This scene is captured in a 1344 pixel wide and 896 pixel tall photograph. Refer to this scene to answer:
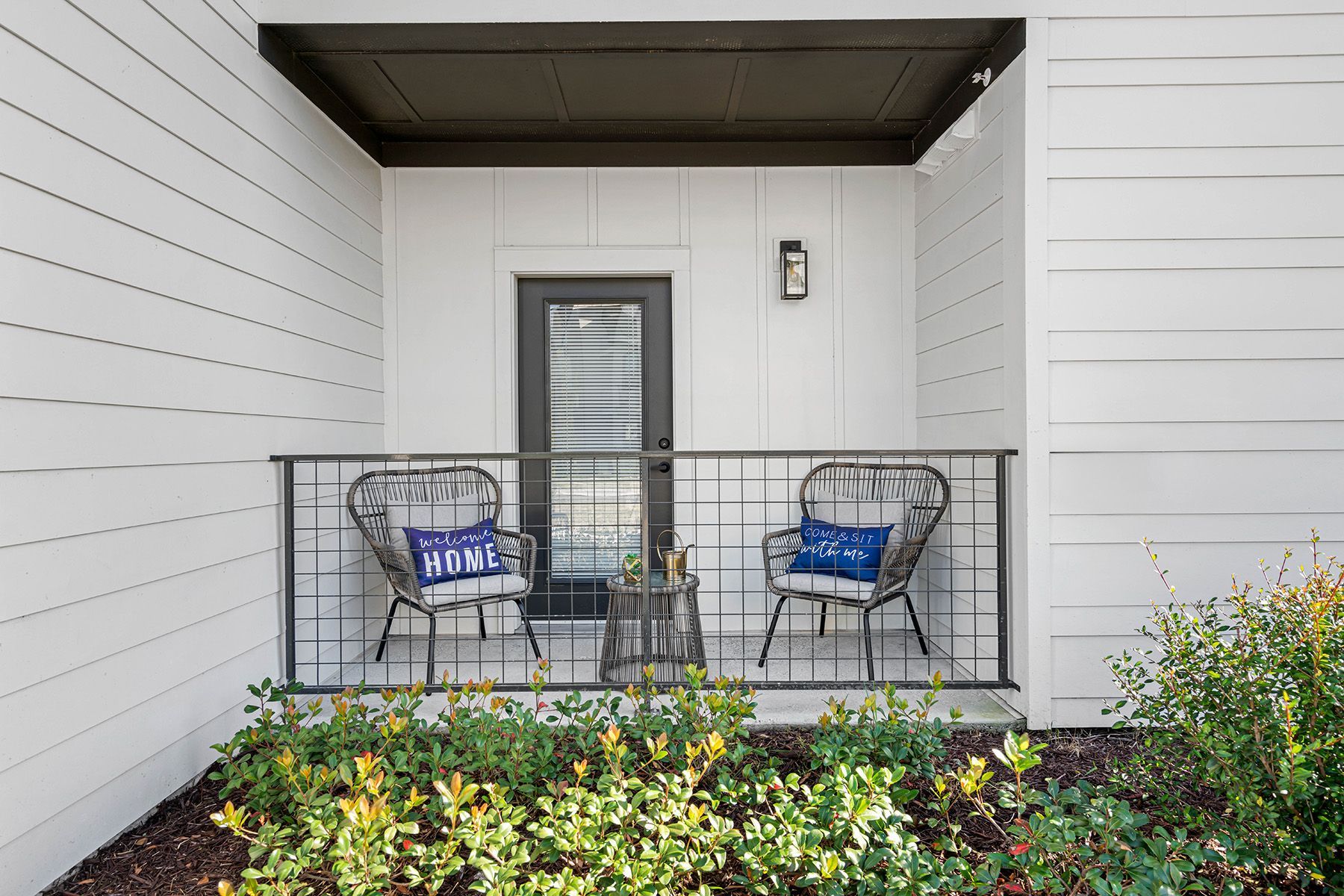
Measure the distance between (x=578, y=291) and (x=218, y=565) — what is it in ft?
7.14

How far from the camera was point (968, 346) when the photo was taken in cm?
320

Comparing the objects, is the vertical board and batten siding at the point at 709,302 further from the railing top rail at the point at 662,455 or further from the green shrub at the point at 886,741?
the green shrub at the point at 886,741

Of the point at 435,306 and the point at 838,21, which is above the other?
the point at 838,21

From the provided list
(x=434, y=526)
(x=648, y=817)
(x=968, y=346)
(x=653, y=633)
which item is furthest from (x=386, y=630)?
(x=968, y=346)

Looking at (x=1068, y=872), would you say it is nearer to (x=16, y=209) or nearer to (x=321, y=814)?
(x=321, y=814)

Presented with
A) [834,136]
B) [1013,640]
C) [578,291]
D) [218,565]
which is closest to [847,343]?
[834,136]

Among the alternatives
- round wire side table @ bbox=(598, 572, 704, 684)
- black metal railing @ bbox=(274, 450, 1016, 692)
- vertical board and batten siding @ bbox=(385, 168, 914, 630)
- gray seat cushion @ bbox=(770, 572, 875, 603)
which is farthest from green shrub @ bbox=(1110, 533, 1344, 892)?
vertical board and batten siding @ bbox=(385, 168, 914, 630)

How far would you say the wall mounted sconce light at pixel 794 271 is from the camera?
3883 mm

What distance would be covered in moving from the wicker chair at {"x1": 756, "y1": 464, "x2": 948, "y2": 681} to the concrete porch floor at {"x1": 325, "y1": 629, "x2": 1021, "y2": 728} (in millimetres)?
95

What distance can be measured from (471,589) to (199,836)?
49.1 inches

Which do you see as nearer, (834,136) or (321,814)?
(321,814)

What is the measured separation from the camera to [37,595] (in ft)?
5.67

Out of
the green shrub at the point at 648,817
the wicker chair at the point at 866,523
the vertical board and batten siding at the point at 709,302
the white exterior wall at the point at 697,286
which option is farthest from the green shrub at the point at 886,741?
the white exterior wall at the point at 697,286

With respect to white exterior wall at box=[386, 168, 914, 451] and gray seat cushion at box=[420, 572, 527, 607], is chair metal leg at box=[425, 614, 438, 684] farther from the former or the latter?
white exterior wall at box=[386, 168, 914, 451]
